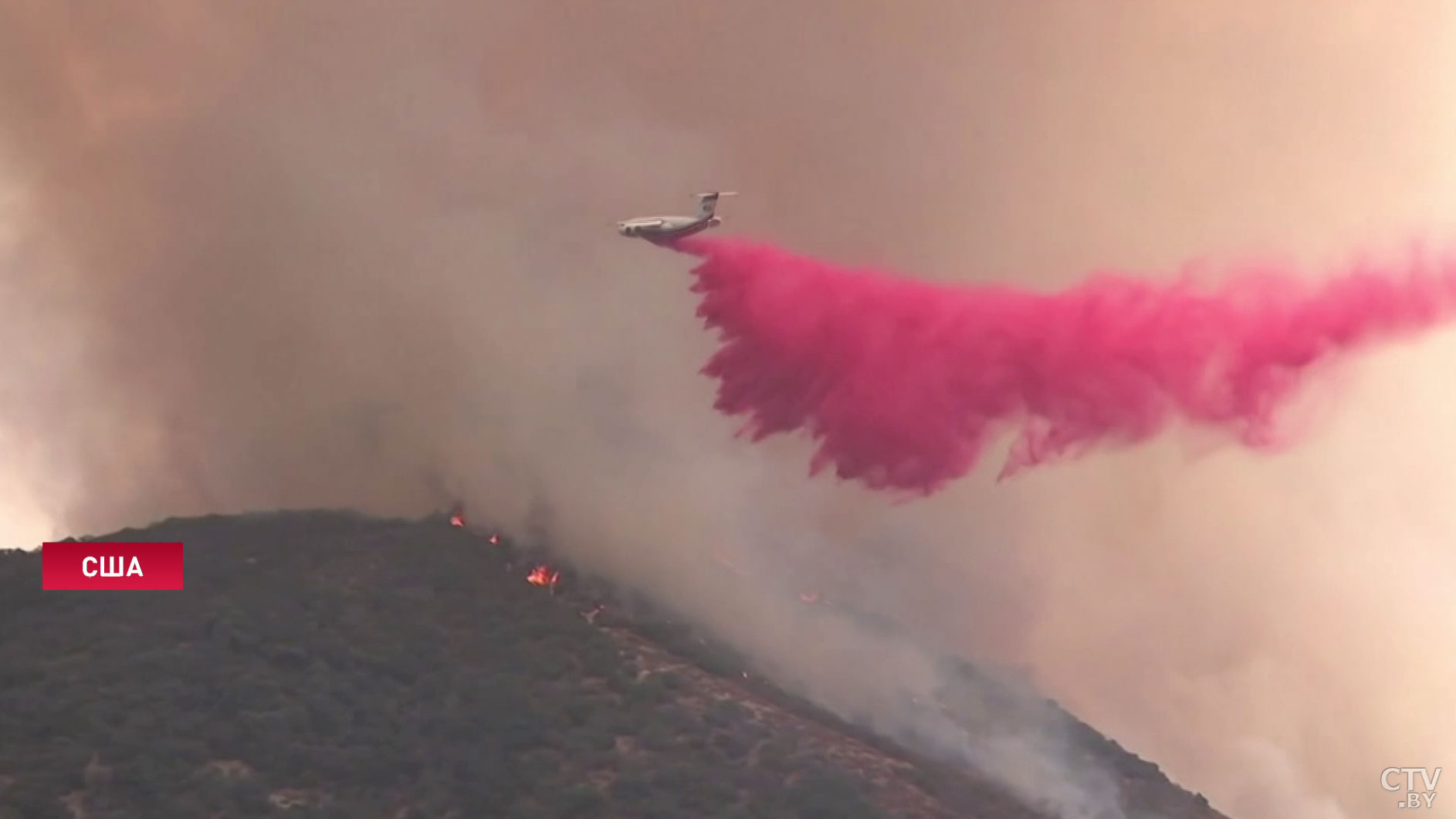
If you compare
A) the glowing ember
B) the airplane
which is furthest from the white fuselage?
the glowing ember

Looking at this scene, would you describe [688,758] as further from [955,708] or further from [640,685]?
[955,708]

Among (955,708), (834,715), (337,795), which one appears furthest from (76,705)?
(955,708)

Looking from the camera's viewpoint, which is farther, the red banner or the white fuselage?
the red banner

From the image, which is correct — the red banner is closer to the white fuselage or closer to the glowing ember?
the glowing ember

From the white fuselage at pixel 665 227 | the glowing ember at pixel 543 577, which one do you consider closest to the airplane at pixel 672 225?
the white fuselage at pixel 665 227

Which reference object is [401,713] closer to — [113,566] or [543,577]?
[543,577]

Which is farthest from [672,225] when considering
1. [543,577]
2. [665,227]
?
[543,577]
